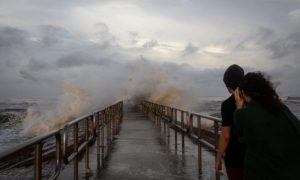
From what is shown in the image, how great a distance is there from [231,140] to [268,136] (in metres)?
1.41

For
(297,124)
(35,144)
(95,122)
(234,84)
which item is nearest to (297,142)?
(297,124)

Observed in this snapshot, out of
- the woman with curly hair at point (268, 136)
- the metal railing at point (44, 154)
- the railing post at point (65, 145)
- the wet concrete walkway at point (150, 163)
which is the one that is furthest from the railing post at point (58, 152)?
the wet concrete walkway at point (150, 163)

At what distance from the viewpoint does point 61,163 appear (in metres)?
4.84

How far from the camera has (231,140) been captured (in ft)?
13.9

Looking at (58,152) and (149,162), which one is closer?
(58,152)

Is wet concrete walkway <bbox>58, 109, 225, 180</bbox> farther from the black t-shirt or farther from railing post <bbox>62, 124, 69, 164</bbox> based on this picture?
the black t-shirt

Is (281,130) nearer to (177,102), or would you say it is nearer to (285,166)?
(285,166)

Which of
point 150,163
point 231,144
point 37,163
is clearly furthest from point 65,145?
point 150,163

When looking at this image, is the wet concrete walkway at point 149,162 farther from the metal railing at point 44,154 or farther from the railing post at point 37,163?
the railing post at point 37,163

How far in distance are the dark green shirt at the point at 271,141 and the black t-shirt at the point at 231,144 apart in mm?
1175

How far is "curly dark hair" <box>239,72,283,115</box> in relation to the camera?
294 centimetres

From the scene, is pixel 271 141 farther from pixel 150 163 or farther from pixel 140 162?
pixel 140 162

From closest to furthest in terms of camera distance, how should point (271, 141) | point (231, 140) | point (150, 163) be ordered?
point (271, 141) → point (231, 140) → point (150, 163)

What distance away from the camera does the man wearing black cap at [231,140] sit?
163 inches
